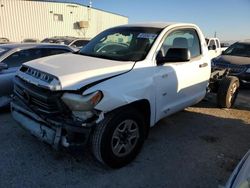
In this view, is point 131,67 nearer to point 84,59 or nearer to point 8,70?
point 84,59

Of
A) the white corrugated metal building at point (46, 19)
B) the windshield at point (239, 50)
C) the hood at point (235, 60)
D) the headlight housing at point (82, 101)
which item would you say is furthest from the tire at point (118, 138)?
the white corrugated metal building at point (46, 19)

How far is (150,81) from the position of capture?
4.09 m

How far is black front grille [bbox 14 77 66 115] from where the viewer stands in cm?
346

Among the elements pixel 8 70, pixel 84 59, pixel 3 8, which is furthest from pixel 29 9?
pixel 84 59

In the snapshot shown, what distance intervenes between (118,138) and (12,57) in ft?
11.6

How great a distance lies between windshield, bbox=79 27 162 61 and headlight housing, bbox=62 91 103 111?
3.52 feet

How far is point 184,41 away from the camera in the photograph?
5.20 metres

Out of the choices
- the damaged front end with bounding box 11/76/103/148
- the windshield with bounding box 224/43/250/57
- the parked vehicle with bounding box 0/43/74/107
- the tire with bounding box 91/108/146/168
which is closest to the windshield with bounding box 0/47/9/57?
the parked vehicle with bounding box 0/43/74/107

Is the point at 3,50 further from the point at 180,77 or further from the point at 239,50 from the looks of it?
the point at 239,50

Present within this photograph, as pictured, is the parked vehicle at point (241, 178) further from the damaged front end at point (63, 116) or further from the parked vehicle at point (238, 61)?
the parked vehicle at point (238, 61)

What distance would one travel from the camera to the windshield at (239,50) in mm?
10836

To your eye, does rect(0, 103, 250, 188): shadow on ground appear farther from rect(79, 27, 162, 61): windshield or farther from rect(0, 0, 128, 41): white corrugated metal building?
rect(0, 0, 128, 41): white corrugated metal building

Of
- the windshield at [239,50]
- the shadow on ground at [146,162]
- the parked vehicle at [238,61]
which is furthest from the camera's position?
the windshield at [239,50]

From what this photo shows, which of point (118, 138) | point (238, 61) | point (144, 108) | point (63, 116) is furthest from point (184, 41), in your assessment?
point (238, 61)
